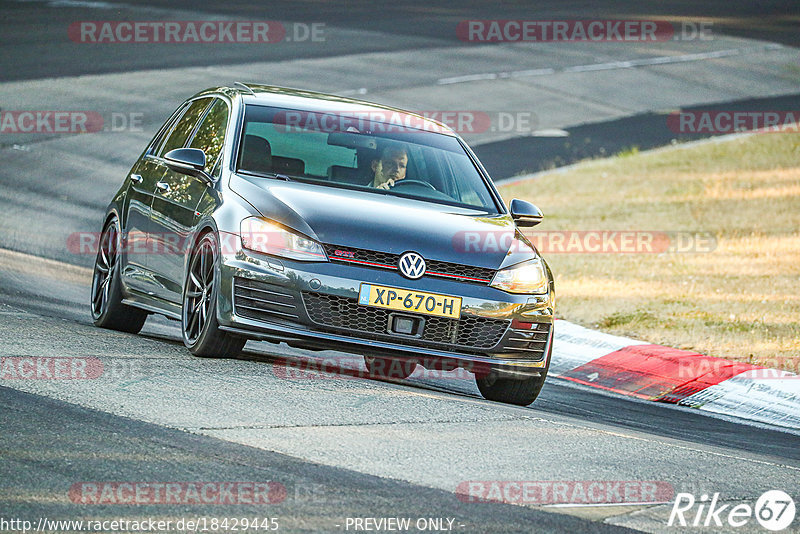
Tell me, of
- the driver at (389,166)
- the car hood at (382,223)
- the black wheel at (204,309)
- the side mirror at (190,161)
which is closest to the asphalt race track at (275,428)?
the black wheel at (204,309)

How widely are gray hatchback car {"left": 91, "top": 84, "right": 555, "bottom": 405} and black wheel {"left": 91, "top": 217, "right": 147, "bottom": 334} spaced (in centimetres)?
2

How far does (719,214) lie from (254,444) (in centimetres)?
1266

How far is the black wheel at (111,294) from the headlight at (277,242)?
2.08 m

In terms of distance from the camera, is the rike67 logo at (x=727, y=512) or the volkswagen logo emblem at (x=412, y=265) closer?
the rike67 logo at (x=727, y=512)

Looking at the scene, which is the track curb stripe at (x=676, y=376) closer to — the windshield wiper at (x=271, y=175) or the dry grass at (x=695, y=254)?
the dry grass at (x=695, y=254)

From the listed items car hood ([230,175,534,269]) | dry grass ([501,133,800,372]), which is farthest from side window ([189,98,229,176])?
dry grass ([501,133,800,372])

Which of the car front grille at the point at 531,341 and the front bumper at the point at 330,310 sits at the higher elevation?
the front bumper at the point at 330,310

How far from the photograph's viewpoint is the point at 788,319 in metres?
11.8

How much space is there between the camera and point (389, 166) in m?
8.88

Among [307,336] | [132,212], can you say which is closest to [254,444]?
[307,336]

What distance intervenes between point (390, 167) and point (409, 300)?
1520 mm

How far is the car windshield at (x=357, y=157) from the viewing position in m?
8.62

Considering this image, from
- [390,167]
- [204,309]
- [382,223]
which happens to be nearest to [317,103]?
[390,167]

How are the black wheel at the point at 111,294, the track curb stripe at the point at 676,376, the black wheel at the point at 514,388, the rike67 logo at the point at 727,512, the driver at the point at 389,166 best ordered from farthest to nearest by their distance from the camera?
the black wheel at the point at 111,294, the track curb stripe at the point at 676,376, the driver at the point at 389,166, the black wheel at the point at 514,388, the rike67 logo at the point at 727,512
